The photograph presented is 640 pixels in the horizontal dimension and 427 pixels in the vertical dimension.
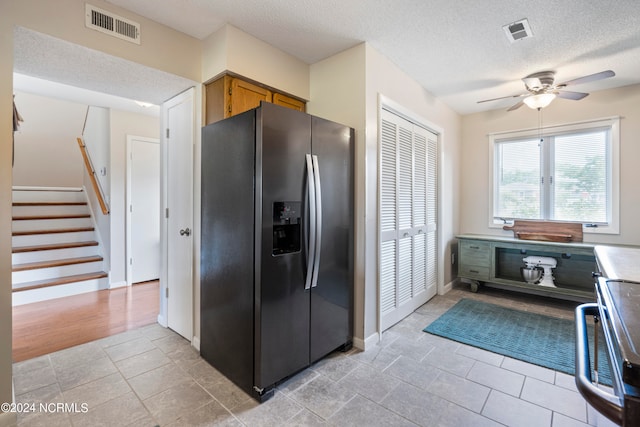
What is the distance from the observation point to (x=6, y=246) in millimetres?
1707

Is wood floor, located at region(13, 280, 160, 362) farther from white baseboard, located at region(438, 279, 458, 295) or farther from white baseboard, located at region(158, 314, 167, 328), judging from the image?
white baseboard, located at region(438, 279, 458, 295)

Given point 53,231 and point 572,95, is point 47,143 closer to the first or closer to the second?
point 53,231

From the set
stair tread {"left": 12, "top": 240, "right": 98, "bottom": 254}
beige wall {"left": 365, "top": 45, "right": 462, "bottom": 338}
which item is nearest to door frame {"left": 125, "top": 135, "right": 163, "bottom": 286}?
stair tread {"left": 12, "top": 240, "right": 98, "bottom": 254}

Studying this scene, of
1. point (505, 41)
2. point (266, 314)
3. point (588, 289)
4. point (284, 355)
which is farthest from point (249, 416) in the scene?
point (588, 289)

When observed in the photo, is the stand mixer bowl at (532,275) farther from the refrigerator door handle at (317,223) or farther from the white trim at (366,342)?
the refrigerator door handle at (317,223)

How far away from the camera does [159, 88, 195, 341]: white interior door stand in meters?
2.63

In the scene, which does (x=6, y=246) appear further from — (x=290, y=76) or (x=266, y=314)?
(x=290, y=76)

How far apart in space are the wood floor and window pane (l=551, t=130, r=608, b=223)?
5.25 meters

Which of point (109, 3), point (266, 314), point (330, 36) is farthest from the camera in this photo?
point (330, 36)

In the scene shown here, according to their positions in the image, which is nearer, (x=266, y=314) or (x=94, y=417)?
(x=94, y=417)

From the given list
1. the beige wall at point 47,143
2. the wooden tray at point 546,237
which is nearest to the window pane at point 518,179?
the wooden tray at point 546,237

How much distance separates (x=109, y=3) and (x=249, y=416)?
291 centimetres

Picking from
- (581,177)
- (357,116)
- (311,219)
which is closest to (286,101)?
(357,116)

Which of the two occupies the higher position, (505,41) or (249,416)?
(505,41)
